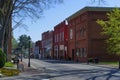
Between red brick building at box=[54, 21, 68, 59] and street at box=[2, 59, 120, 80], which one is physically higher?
red brick building at box=[54, 21, 68, 59]

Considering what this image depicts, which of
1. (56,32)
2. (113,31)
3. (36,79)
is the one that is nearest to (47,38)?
(56,32)

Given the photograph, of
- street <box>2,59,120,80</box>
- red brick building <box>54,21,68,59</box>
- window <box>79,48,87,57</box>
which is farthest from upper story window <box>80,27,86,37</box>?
street <box>2,59,120,80</box>

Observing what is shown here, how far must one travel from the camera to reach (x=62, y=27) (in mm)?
104000

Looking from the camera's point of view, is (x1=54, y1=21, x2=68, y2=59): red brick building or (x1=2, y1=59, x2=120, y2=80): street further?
(x1=54, y1=21, x2=68, y2=59): red brick building

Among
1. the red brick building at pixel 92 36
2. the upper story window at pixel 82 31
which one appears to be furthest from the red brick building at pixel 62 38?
the red brick building at pixel 92 36

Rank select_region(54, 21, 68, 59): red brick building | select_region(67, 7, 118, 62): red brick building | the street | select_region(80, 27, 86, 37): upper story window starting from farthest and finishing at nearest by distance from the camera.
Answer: select_region(54, 21, 68, 59): red brick building → select_region(80, 27, 86, 37): upper story window → select_region(67, 7, 118, 62): red brick building → the street

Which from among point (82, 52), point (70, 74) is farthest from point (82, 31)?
point (70, 74)

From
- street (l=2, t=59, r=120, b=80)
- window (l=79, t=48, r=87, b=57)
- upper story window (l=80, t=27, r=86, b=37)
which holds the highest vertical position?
upper story window (l=80, t=27, r=86, b=37)

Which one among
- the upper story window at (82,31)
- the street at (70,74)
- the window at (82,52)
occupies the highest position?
the upper story window at (82,31)

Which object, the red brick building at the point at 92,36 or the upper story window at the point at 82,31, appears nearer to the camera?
the red brick building at the point at 92,36

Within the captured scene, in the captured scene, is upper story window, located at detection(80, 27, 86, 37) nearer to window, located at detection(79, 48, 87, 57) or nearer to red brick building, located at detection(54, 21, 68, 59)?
window, located at detection(79, 48, 87, 57)

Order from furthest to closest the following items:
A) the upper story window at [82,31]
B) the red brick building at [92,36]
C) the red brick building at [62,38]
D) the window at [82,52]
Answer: the red brick building at [62,38] → the upper story window at [82,31] → the window at [82,52] → the red brick building at [92,36]

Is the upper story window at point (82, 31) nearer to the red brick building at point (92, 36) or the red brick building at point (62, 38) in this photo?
the red brick building at point (92, 36)

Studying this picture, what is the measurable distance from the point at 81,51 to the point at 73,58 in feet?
29.9
